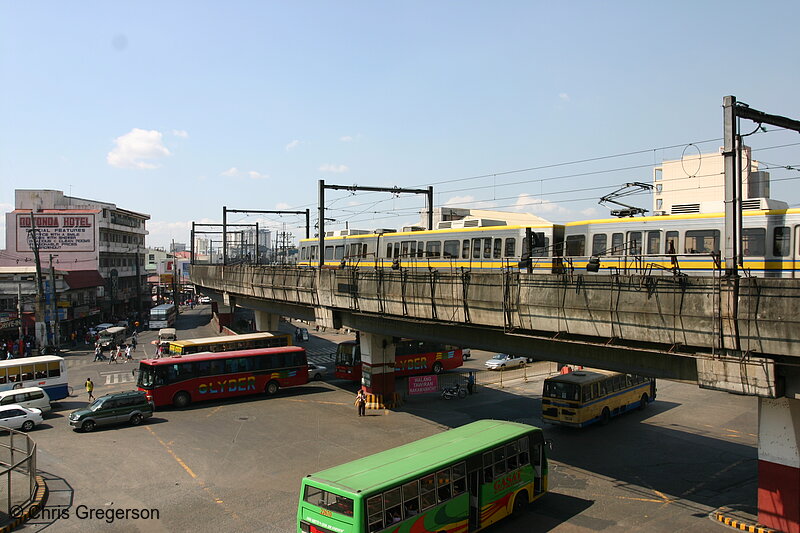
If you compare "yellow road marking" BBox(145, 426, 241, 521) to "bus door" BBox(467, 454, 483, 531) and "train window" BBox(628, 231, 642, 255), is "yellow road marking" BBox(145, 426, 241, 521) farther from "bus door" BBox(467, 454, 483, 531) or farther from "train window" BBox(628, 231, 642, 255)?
"train window" BBox(628, 231, 642, 255)

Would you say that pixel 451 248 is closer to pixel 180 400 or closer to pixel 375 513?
pixel 180 400

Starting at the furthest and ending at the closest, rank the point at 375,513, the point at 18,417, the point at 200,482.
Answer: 1. the point at 18,417
2. the point at 200,482
3. the point at 375,513

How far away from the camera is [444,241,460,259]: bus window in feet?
93.5

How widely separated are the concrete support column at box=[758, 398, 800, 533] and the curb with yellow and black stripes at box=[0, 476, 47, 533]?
20583mm

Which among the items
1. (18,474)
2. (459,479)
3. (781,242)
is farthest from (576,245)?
(18,474)

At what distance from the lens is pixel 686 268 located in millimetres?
18844

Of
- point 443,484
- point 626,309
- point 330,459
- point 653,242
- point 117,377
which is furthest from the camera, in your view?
point 117,377

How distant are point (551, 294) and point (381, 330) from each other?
12888 mm

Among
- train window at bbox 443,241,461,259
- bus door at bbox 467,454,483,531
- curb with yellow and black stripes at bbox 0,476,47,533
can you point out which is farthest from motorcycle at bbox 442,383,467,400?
curb with yellow and black stripes at bbox 0,476,47,533

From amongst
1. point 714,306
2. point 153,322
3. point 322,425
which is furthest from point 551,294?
point 153,322

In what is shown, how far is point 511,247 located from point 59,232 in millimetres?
65762

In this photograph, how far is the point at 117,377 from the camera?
41.3 m

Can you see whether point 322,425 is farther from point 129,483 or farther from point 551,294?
point 551,294

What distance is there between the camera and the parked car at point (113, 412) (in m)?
26.0
